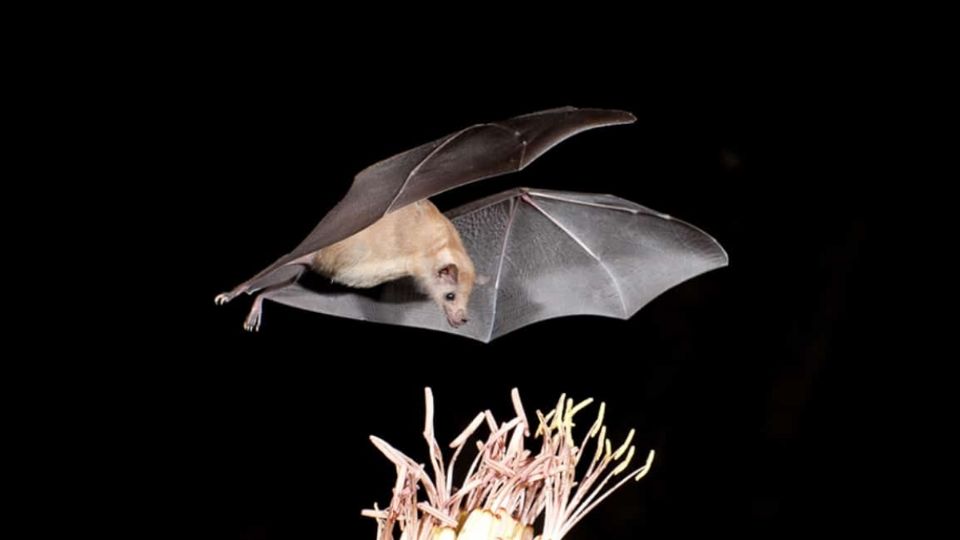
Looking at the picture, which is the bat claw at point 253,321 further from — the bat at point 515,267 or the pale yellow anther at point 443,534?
the pale yellow anther at point 443,534

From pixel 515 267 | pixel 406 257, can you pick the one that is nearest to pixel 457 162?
pixel 406 257

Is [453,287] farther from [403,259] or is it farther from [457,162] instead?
[457,162]

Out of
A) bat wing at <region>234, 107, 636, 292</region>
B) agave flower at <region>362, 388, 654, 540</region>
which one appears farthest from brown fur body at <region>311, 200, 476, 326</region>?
agave flower at <region>362, 388, 654, 540</region>

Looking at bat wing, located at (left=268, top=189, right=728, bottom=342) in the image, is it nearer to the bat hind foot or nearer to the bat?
the bat

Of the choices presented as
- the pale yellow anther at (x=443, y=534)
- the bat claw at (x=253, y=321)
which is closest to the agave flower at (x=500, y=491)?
the pale yellow anther at (x=443, y=534)

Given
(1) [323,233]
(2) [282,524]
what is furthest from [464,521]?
(2) [282,524]

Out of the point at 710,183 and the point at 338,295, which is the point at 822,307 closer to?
the point at 710,183
